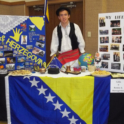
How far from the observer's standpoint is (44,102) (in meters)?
2.09

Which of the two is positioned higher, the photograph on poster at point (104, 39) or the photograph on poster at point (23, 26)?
the photograph on poster at point (23, 26)

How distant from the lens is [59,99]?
6.75 feet

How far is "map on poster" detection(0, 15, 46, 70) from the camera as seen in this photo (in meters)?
2.49

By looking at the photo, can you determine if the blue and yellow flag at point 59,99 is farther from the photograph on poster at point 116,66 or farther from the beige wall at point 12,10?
the beige wall at point 12,10

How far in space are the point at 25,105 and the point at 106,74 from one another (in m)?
0.99

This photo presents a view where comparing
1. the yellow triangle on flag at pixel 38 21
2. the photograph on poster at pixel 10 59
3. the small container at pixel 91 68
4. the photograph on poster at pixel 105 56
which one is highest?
the yellow triangle on flag at pixel 38 21

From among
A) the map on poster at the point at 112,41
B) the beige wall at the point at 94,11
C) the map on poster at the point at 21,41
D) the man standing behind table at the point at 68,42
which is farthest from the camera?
the beige wall at the point at 94,11

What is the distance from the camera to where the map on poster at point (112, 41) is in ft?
7.16

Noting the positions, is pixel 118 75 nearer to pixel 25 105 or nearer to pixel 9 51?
pixel 25 105

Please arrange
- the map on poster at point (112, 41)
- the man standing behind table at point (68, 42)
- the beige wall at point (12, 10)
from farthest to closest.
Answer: the beige wall at point (12, 10) < the man standing behind table at point (68, 42) < the map on poster at point (112, 41)

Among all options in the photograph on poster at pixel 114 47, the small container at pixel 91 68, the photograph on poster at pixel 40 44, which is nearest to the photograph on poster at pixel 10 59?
the photograph on poster at pixel 40 44

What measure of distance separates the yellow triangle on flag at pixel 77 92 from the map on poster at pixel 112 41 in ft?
Result: 1.46

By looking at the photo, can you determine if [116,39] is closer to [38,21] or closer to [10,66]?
[38,21]

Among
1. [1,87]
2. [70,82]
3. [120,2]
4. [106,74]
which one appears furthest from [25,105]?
[120,2]
